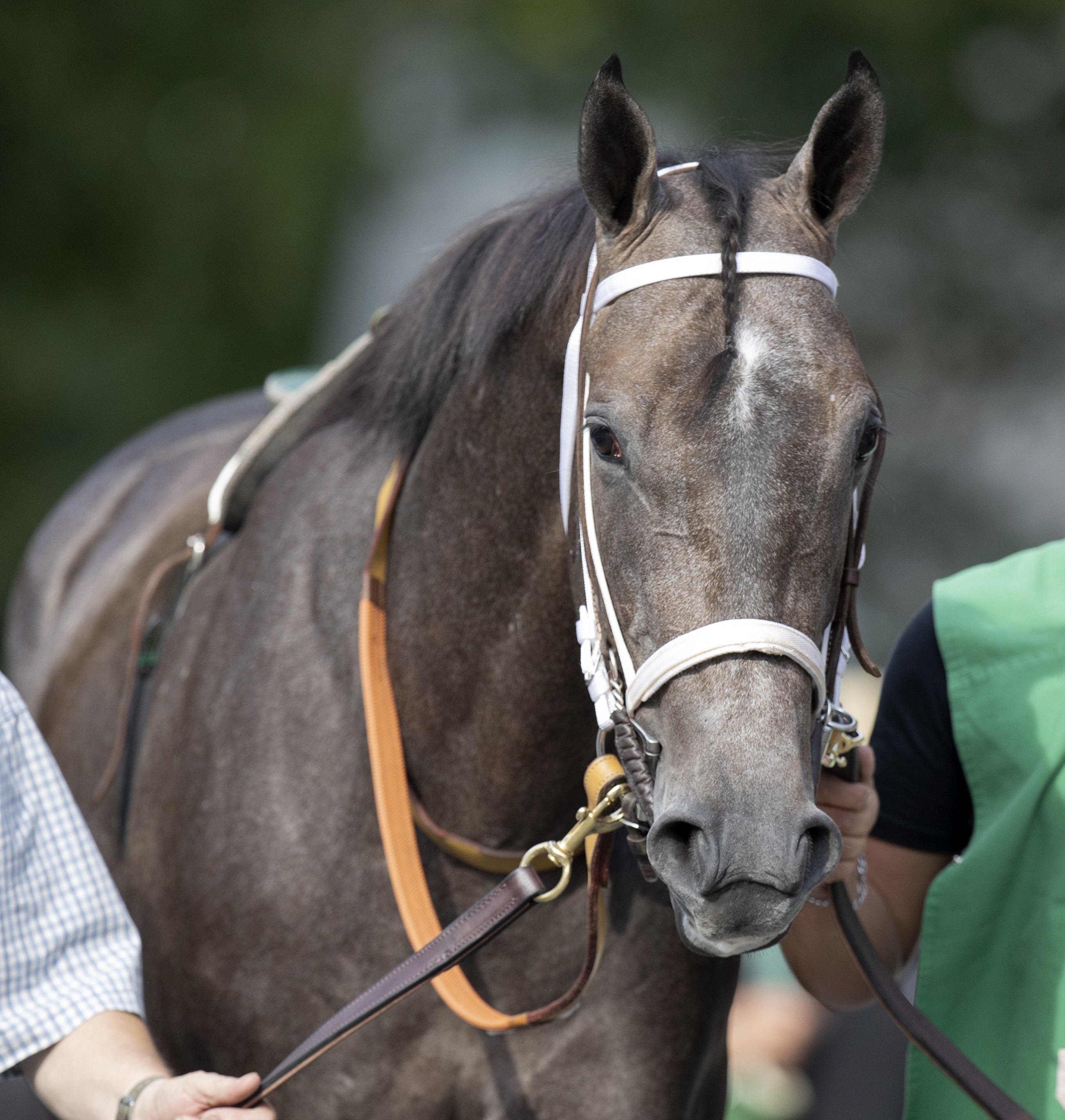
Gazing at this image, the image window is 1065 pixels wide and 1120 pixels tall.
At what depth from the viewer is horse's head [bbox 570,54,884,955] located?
1573mm

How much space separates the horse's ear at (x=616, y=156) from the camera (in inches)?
71.5

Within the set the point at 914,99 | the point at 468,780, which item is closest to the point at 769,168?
the point at 468,780

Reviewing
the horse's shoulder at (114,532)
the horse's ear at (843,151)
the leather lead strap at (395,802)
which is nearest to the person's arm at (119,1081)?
the leather lead strap at (395,802)

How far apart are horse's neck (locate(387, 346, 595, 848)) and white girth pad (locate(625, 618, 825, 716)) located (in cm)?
44

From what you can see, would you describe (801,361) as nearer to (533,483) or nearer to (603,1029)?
(533,483)

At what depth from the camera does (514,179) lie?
875 centimetres

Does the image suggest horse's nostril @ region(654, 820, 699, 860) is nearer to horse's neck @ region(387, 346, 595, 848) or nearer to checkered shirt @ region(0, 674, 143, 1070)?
horse's neck @ region(387, 346, 595, 848)

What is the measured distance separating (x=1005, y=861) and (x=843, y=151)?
1.07m

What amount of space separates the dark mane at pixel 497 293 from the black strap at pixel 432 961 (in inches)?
29.9

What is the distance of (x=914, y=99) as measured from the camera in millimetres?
9180

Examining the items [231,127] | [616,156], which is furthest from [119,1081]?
[231,127]

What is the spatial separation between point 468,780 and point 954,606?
0.82 m

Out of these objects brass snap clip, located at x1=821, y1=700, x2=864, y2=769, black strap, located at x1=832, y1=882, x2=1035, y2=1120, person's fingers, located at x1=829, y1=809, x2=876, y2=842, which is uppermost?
brass snap clip, located at x1=821, y1=700, x2=864, y2=769

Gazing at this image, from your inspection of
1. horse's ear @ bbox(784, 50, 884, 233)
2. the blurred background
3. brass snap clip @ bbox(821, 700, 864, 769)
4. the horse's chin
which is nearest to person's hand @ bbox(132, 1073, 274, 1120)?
the horse's chin
